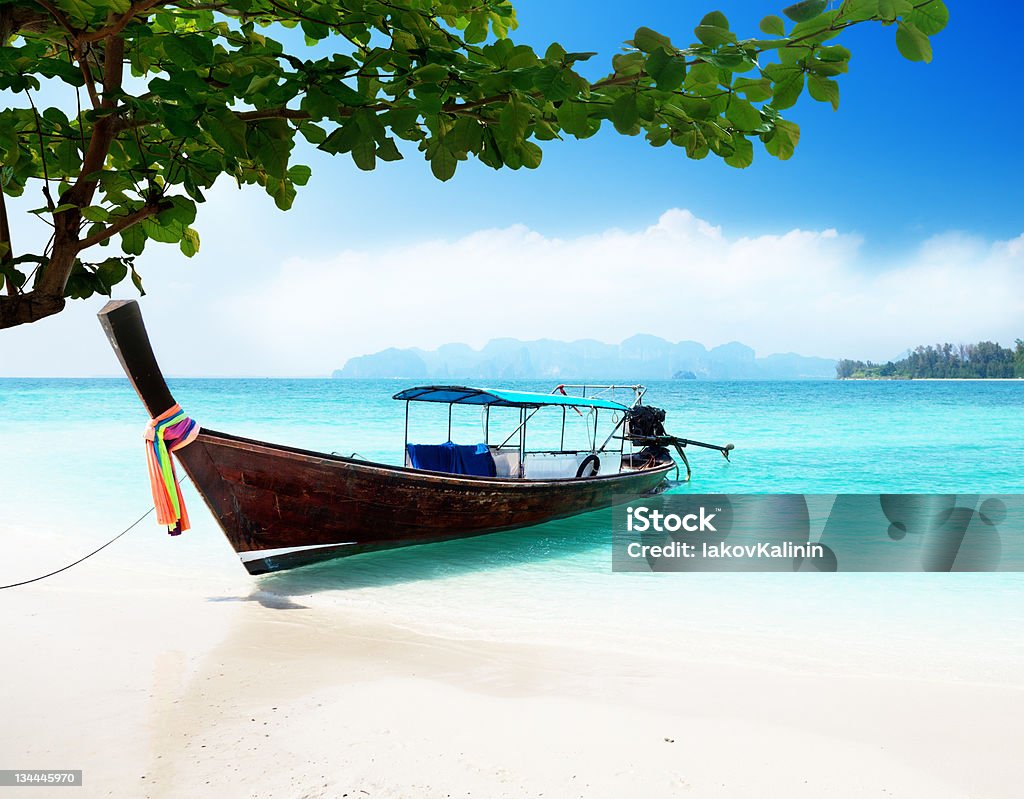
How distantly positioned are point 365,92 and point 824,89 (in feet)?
3.30

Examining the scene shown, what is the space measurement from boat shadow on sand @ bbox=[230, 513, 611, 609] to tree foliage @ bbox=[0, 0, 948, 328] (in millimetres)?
5564

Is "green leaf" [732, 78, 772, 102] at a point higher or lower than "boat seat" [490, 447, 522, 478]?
higher

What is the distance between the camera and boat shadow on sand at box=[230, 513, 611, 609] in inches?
303

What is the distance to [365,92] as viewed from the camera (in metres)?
1.66

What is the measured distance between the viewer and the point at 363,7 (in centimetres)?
166

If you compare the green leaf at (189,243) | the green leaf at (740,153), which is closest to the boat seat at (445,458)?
the green leaf at (189,243)

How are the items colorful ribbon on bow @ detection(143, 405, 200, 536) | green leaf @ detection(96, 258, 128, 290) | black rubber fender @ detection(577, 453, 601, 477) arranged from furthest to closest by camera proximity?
black rubber fender @ detection(577, 453, 601, 477) → colorful ribbon on bow @ detection(143, 405, 200, 536) → green leaf @ detection(96, 258, 128, 290)

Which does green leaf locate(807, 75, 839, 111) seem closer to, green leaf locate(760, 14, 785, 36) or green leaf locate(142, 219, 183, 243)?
green leaf locate(760, 14, 785, 36)

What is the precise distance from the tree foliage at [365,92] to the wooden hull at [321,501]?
5.09 m

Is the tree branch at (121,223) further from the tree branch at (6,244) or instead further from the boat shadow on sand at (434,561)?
the boat shadow on sand at (434,561)

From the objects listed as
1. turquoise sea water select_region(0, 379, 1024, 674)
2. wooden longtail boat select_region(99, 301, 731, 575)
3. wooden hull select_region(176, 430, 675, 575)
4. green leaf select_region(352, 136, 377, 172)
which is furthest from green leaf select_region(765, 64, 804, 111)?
wooden hull select_region(176, 430, 675, 575)

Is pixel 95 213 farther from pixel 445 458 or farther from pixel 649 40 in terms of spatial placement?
pixel 445 458

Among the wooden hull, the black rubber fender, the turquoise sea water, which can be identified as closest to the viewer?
the turquoise sea water

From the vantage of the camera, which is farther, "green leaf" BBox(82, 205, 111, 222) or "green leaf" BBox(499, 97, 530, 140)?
"green leaf" BBox(82, 205, 111, 222)
